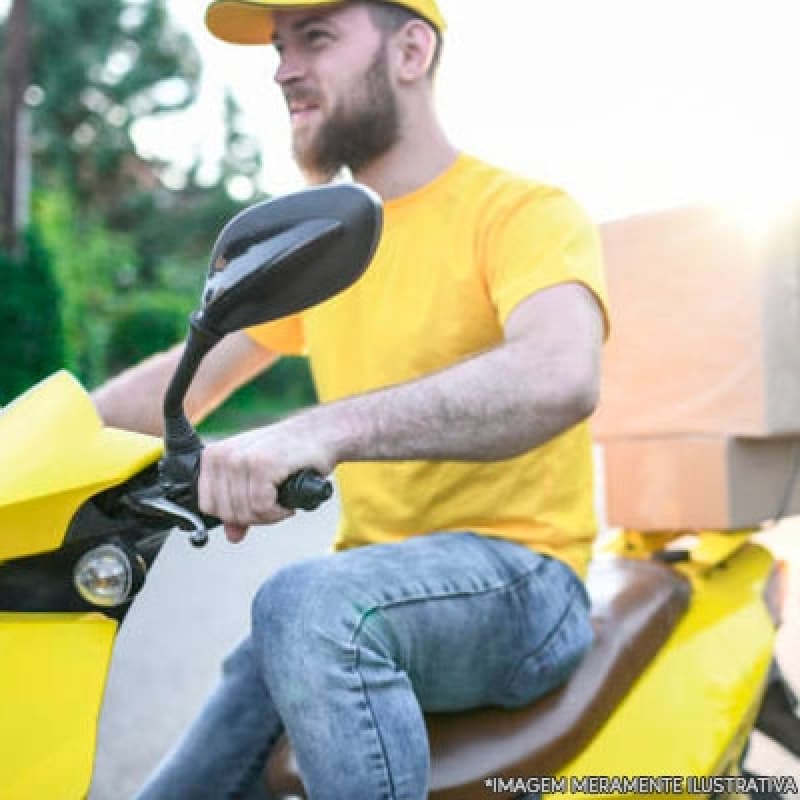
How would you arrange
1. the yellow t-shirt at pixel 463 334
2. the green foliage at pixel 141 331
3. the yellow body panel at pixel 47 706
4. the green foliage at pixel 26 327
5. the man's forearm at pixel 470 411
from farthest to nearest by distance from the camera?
the green foliage at pixel 141 331 < the green foliage at pixel 26 327 < the yellow t-shirt at pixel 463 334 < the man's forearm at pixel 470 411 < the yellow body panel at pixel 47 706

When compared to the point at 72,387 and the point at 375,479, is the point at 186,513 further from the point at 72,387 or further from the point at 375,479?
the point at 375,479

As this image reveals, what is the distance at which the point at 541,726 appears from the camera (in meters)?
1.90

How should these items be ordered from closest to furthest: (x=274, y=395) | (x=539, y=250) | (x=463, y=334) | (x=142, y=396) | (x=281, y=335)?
(x=539, y=250) < (x=463, y=334) < (x=142, y=396) < (x=281, y=335) < (x=274, y=395)

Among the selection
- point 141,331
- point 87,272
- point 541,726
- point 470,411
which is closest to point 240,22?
point 470,411

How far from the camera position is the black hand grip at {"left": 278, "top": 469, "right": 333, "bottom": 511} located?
142 cm

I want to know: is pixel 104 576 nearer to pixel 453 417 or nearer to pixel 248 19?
pixel 453 417

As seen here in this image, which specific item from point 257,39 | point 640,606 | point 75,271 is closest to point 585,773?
point 640,606

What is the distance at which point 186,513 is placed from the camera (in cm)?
142

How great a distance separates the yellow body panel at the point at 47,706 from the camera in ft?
4.27

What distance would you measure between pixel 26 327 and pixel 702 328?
12.0 m

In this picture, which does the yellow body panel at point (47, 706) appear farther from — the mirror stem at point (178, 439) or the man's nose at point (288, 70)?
the man's nose at point (288, 70)

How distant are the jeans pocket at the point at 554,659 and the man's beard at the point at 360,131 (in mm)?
826

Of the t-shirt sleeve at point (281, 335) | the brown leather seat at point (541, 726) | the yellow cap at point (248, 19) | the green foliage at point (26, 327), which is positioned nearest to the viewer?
the brown leather seat at point (541, 726)

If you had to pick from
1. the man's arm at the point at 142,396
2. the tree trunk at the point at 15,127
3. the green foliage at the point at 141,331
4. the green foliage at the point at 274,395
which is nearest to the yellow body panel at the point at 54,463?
the man's arm at the point at 142,396
